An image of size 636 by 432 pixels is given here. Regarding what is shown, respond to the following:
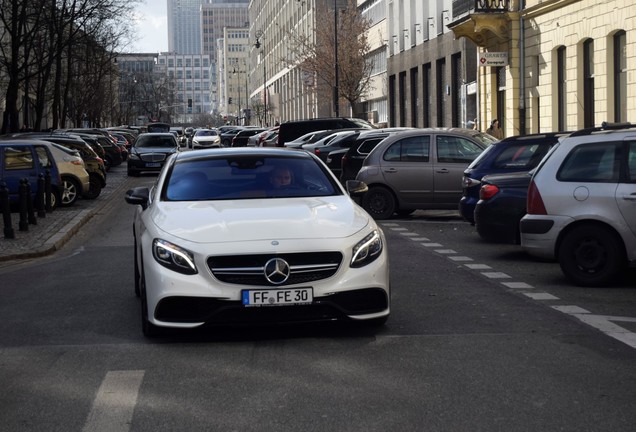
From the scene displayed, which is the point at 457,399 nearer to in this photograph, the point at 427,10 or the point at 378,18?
the point at 427,10

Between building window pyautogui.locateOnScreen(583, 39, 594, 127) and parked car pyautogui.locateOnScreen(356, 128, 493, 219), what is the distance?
12732 millimetres

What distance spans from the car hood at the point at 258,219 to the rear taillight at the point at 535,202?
3.40 m

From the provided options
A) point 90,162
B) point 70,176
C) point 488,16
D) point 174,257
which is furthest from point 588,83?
point 174,257

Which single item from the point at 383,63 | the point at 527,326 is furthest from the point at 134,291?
the point at 383,63

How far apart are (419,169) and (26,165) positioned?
892cm

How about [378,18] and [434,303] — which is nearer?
[434,303]

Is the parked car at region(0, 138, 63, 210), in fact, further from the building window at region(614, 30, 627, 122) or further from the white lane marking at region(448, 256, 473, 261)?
the building window at region(614, 30, 627, 122)

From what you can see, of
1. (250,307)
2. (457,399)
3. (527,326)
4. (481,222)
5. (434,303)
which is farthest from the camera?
(481,222)

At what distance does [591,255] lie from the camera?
11.8 metres

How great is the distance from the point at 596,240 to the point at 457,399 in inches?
227

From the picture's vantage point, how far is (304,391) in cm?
668

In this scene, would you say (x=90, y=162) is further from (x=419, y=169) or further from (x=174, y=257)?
(x=174, y=257)

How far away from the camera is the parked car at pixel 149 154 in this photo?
4422 cm

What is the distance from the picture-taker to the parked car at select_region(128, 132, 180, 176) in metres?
44.2
